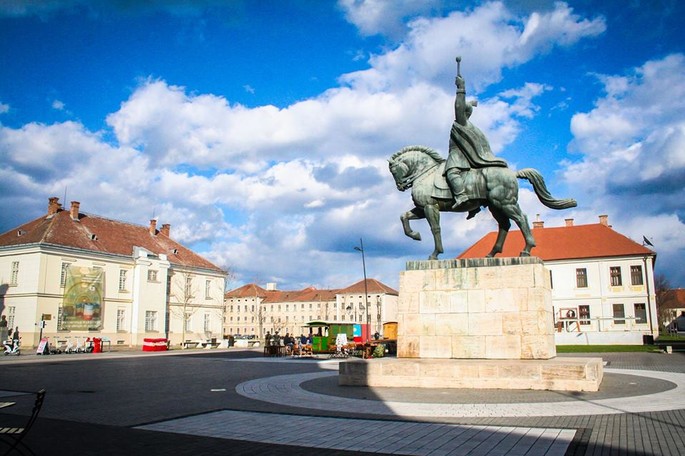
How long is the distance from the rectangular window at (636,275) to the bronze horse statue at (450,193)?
45874 mm

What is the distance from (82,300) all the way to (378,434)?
47592 millimetres

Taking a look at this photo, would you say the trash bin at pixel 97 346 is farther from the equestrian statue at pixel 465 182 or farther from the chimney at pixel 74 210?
the equestrian statue at pixel 465 182

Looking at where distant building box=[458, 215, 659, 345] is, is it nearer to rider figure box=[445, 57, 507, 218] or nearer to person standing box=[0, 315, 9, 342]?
rider figure box=[445, 57, 507, 218]

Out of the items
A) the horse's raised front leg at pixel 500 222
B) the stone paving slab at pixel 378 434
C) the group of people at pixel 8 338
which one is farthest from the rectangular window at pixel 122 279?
the stone paving slab at pixel 378 434

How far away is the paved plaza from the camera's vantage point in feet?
23.2

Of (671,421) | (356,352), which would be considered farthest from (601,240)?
(671,421)

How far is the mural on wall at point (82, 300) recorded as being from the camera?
157ft

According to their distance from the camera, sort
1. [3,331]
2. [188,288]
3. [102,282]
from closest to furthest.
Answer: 1. [3,331]
2. [102,282]
3. [188,288]

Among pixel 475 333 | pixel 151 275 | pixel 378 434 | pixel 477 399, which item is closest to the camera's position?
pixel 378 434

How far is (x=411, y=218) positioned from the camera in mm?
15109

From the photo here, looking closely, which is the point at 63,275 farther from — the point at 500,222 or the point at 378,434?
the point at 378,434

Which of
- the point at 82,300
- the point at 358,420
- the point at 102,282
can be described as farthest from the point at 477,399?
the point at 102,282

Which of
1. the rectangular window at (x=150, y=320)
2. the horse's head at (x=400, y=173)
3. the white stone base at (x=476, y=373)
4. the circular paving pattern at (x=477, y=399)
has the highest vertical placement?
the horse's head at (x=400, y=173)

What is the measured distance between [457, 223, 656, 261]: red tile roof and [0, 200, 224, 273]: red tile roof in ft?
106
